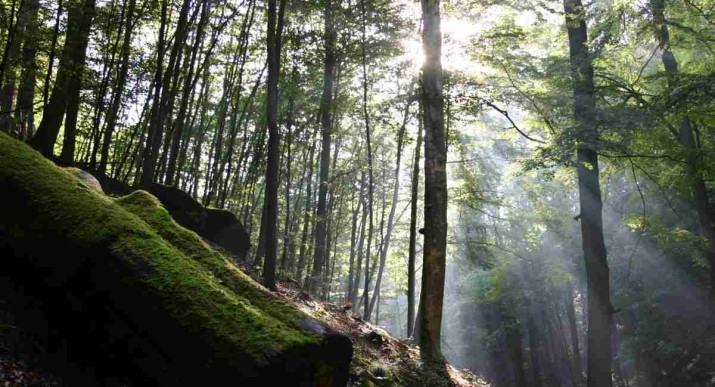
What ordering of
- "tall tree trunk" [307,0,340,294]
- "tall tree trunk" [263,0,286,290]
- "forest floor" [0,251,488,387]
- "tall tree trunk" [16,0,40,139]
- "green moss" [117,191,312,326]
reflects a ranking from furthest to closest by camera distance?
"tall tree trunk" [307,0,340,294] < "tall tree trunk" [16,0,40,139] < "tall tree trunk" [263,0,286,290] < "green moss" [117,191,312,326] < "forest floor" [0,251,488,387]

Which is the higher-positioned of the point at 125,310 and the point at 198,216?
the point at 198,216

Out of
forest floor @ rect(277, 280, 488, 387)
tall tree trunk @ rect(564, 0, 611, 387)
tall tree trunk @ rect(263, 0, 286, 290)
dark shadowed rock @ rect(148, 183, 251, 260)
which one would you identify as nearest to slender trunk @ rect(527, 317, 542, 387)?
tall tree trunk @ rect(564, 0, 611, 387)

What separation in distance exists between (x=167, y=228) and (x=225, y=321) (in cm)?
184

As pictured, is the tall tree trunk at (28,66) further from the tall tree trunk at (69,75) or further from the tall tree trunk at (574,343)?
the tall tree trunk at (574,343)

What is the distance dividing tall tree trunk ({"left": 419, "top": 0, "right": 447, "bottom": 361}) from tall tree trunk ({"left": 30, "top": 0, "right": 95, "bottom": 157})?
20.8ft

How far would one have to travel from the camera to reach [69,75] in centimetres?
862

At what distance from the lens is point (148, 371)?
351 cm

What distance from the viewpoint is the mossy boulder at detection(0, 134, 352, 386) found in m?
3.48

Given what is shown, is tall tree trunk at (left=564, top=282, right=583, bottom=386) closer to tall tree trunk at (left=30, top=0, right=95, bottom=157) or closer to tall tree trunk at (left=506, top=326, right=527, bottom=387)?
tall tree trunk at (left=506, top=326, right=527, bottom=387)

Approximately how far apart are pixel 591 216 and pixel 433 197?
495cm

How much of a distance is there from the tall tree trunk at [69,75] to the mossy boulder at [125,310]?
5083 millimetres

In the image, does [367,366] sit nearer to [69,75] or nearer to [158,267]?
[158,267]

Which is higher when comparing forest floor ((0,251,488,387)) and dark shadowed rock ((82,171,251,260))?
dark shadowed rock ((82,171,251,260))

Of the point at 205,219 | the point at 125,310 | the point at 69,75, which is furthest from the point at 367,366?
the point at 69,75
